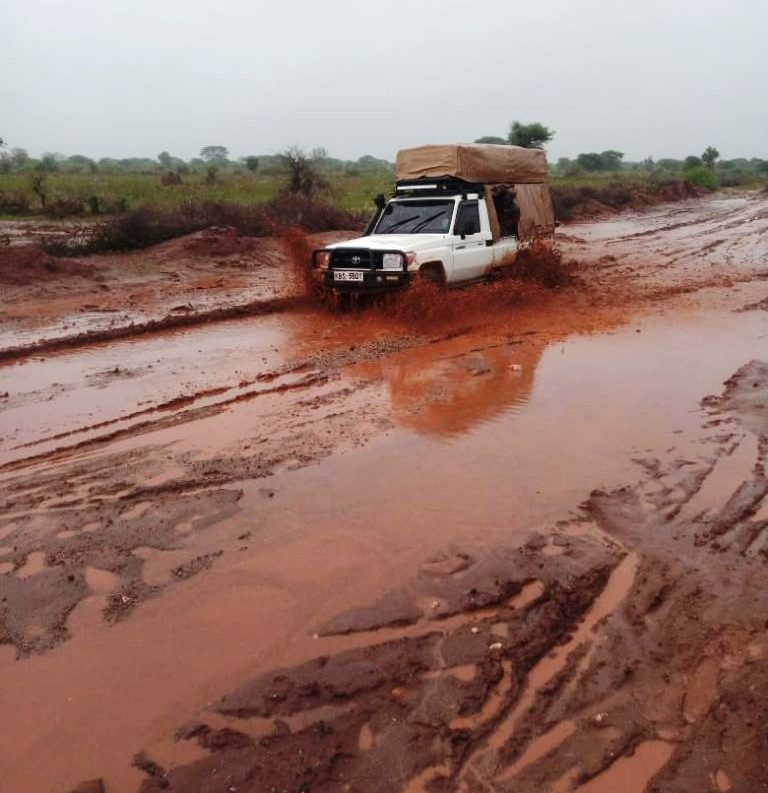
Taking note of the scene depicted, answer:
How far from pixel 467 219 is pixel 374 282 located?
195 centimetres

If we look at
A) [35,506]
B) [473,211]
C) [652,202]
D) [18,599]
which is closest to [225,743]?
[18,599]

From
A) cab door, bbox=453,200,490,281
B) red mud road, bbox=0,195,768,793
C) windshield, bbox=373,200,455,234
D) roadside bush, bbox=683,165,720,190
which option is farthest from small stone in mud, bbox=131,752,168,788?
roadside bush, bbox=683,165,720,190

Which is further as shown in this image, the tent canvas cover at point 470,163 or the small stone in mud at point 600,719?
the tent canvas cover at point 470,163

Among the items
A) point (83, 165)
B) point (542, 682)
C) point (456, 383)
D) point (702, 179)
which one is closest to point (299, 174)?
point (456, 383)

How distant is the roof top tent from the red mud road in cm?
349

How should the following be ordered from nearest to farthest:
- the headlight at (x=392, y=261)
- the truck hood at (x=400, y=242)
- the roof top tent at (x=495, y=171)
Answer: the headlight at (x=392, y=261) < the truck hood at (x=400, y=242) < the roof top tent at (x=495, y=171)

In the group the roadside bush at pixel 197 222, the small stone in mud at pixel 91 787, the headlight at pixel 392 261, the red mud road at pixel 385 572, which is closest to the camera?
the small stone in mud at pixel 91 787

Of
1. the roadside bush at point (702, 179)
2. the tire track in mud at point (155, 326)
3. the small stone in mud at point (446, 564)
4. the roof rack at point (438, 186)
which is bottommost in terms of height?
the small stone in mud at point (446, 564)

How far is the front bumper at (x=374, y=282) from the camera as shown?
935 centimetres

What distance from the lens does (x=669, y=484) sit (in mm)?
4820

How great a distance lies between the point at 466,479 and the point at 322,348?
4.14 m

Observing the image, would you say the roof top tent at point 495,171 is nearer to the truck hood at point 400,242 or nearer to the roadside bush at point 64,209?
the truck hood at point 400,242

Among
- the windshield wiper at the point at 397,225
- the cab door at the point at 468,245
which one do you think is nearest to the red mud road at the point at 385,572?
the cab door at the point at 468,245

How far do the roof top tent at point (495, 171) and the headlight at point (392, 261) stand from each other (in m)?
1.90
